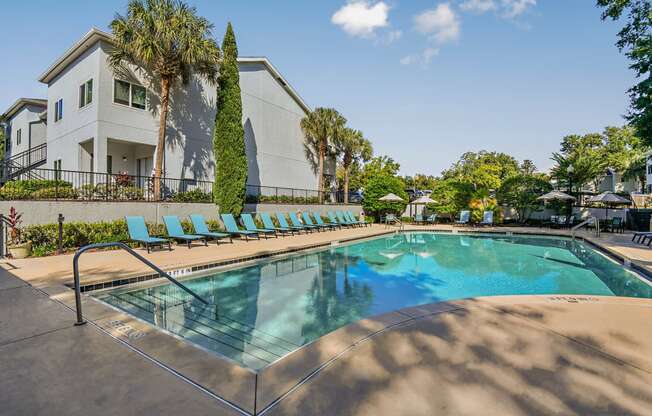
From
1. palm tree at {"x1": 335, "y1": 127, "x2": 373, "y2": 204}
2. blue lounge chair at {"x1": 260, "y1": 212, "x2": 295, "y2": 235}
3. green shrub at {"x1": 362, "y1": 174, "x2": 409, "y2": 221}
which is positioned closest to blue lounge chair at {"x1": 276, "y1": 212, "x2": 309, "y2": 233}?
blue lounge chair at {"x1": 260, "y1": 212, "x2": 295, "y2": 235}

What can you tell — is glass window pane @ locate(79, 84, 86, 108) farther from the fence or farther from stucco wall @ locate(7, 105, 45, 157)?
stucco wall @ locate(7, 105, 45, 157)

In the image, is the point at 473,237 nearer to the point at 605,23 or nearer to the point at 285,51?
the point at 605,23

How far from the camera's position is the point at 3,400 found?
2.30 meters

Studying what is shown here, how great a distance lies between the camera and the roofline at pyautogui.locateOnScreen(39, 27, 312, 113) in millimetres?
12773

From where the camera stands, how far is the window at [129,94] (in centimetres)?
1355

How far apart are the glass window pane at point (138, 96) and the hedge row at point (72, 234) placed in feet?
20.9

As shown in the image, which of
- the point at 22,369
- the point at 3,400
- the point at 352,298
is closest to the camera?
the point at 3,400

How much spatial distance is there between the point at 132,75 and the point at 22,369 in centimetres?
1431

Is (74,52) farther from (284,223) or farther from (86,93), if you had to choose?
(284,223)

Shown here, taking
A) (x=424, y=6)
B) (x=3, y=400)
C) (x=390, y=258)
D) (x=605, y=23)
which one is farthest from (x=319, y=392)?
(x=605, y=23)

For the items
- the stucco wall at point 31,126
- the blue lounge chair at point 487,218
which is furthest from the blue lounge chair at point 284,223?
the stucco wall at point 31,126

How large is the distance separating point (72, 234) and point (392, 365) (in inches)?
401

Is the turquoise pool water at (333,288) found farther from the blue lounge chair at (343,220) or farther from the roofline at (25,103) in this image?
the roofline at (25,103)

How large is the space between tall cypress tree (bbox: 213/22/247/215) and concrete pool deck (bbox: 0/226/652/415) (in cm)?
980
